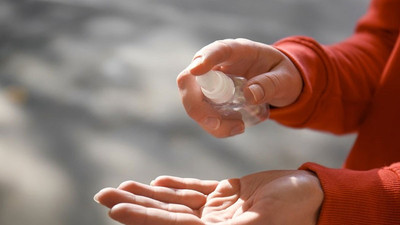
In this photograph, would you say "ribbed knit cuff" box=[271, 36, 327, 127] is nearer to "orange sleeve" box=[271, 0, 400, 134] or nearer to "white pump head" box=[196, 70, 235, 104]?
"orange sleeve" box=[271, 0, 400, 134]

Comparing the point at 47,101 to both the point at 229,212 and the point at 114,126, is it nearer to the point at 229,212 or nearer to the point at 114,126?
the point at 114,126

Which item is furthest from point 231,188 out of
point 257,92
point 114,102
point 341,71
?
point 114,102

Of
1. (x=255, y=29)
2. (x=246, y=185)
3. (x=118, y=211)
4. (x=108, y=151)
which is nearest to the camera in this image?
(x=118, y=211)

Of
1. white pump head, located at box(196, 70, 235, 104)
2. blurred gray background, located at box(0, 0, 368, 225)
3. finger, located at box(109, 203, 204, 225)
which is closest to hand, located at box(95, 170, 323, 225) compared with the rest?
finger, located at box(109, 203, 204, 225)

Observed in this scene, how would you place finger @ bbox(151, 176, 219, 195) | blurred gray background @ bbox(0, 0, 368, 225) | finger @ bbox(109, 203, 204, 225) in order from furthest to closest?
blurred gray background @ bbox(0, 0, 368, 225) < finger @ bbox(151, 176, 219, 195) < finger @ bbox(109, 203, 204, 225)

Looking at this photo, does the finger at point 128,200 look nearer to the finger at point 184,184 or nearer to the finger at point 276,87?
the finger at point 184,184

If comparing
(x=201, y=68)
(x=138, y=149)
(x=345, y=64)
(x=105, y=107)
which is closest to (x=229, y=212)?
(x=201, y=68)
